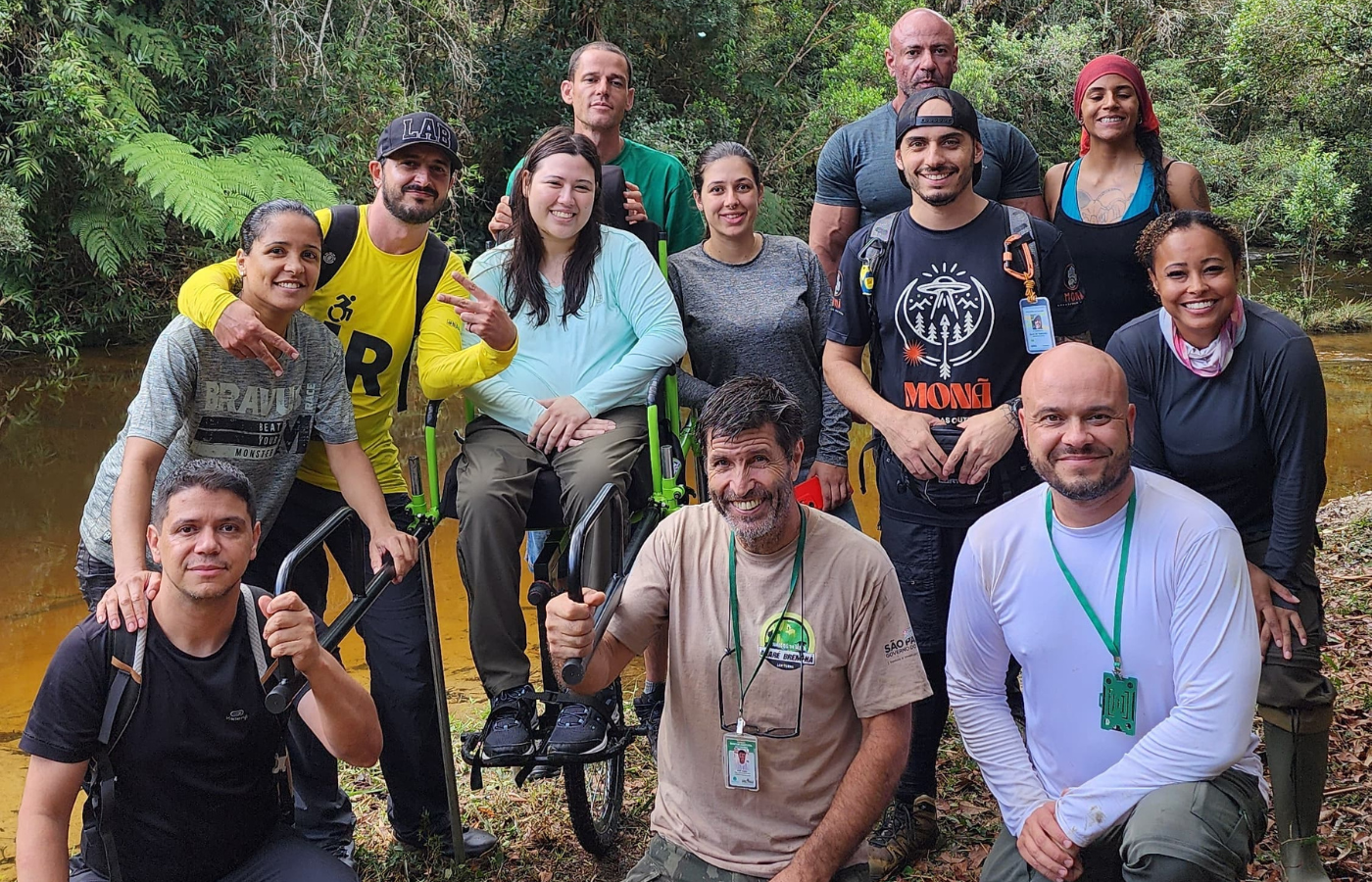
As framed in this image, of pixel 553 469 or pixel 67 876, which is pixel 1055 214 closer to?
pixel 553 469

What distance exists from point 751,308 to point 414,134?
3.87 feet

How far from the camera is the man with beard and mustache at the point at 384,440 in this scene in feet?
11.2

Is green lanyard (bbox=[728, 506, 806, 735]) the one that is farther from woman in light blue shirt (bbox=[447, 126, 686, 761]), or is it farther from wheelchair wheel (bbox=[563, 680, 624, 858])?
wheelchair wheel (bbox=[563, 680, 624, 858])

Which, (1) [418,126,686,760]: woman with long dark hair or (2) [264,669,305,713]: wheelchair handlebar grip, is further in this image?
(1) [418,126,686,760]: woman with long dark hair

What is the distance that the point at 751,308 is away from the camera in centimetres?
386

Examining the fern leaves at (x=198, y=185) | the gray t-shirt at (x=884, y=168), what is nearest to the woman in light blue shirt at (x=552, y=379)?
the gray t-shirt at (x=884, y=168)

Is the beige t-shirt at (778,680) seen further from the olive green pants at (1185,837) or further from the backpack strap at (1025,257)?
the backpack strap at (1025,257)

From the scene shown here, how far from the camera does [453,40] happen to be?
41.8ft

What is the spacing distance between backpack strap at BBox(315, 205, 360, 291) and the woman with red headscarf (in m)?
2.16

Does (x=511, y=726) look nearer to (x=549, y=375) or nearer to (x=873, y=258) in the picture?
(x=549, y=375)

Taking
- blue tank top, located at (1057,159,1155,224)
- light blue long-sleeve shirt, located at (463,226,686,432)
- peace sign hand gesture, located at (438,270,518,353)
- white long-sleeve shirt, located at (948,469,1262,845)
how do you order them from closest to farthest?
white long-sleeve shirt, located at (948,469,1262,845), peace sign hand gesture, located at (438,270,518,353), light blue long-sleeve shirt, located at (463,226,686,432), blue tank top, located at (1057,159,1155,224)

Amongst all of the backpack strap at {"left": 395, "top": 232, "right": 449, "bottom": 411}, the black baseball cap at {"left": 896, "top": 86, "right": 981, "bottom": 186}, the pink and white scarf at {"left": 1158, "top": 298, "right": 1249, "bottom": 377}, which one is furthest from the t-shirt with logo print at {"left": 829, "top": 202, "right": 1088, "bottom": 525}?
the backpack strap at {"left": 395, "top": 232, "right": 449, "bottom": 411}

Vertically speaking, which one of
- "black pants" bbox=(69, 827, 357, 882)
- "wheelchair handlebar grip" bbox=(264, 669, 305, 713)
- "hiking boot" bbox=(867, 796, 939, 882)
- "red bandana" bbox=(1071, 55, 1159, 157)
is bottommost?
"hiking boot" bbox=(867, 796, 939, 882)

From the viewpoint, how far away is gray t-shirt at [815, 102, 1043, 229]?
3787 mm
